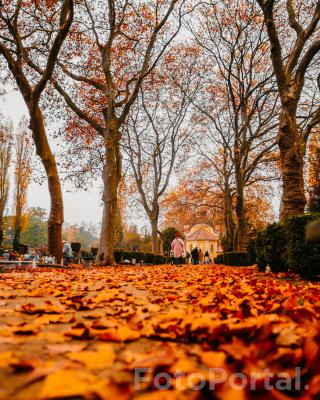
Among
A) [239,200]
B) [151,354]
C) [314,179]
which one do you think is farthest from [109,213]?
[314,179]

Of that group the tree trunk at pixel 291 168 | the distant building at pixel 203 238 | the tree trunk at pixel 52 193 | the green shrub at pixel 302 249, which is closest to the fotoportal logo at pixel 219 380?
the green shrub at pixel 302 249

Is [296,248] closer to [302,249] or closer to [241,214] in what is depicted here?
[302,249]

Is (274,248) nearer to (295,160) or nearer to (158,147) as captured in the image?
(295,160)

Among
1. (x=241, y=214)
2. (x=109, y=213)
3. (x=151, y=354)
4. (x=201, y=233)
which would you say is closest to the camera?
(x=151, y=354)

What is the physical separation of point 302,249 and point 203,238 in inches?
2423

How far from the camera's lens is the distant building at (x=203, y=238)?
68188mm

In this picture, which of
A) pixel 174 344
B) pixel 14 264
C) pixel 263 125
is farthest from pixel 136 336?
pixel 263 125

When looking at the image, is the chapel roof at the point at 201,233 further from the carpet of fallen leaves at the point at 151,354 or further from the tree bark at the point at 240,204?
the carpet of fallen leaves at the point at 151,354

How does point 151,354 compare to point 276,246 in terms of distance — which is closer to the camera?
point 151,354

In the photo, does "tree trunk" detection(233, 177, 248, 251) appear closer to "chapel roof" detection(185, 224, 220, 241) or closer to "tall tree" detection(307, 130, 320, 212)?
"tall tree" detection(307, 130, 320, 212)

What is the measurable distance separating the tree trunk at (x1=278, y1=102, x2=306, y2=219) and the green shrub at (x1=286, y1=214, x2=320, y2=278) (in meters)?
2.53

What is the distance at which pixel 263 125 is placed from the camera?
74.8ft

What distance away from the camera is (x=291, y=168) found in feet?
32.5

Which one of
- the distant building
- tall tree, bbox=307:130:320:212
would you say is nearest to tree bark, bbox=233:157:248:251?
tall tree, bbox=307:130:320:212
